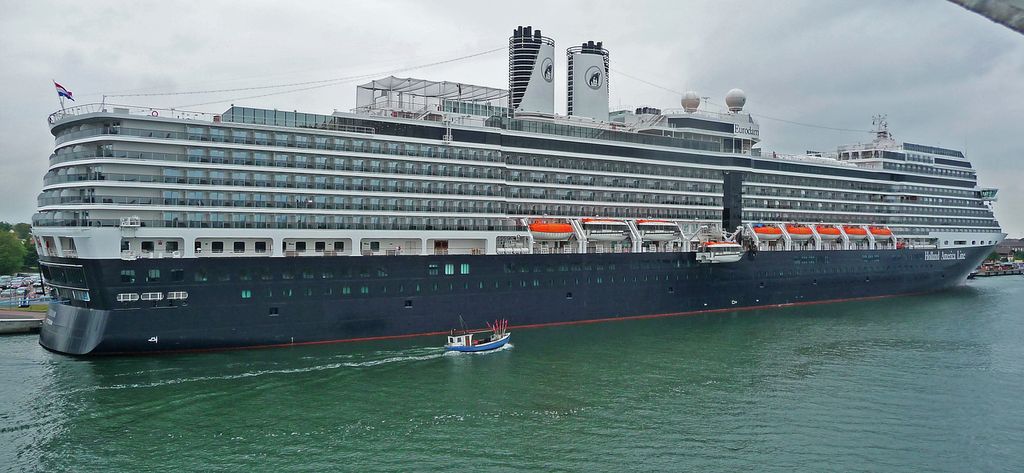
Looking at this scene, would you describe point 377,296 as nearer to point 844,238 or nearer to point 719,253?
point 719,253

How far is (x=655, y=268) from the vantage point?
49031mm

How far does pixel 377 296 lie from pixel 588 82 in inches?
998

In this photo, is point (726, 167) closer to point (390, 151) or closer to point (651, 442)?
point (390, 151)

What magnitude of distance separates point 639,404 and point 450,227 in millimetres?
18500

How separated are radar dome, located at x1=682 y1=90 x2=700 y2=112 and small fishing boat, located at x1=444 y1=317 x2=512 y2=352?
27.5 meters

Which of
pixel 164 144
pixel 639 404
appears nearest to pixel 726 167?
pixel 639 404

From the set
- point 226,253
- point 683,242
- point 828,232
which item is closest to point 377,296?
point 226,253

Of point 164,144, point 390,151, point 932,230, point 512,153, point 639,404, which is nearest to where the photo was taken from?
point 639,404

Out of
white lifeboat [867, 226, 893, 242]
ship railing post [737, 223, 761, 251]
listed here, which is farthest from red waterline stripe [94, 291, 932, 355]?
white lifeboat [867, 226, 893, 242]

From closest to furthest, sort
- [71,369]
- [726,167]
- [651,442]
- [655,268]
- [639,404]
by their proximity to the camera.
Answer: [651,442]
[639,404]
[71,369]
[655,268]
[726,167]

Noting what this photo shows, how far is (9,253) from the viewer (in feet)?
258

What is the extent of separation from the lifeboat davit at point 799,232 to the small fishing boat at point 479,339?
98.6 ft

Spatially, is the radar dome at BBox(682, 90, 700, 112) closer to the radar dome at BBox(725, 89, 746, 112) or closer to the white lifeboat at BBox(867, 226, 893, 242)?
the radar dome at BBox(725, 89, 746, 112)

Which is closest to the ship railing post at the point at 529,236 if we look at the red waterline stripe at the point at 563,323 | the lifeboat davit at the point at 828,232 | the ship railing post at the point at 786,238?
the red waterline stripe at the point at 563,323
